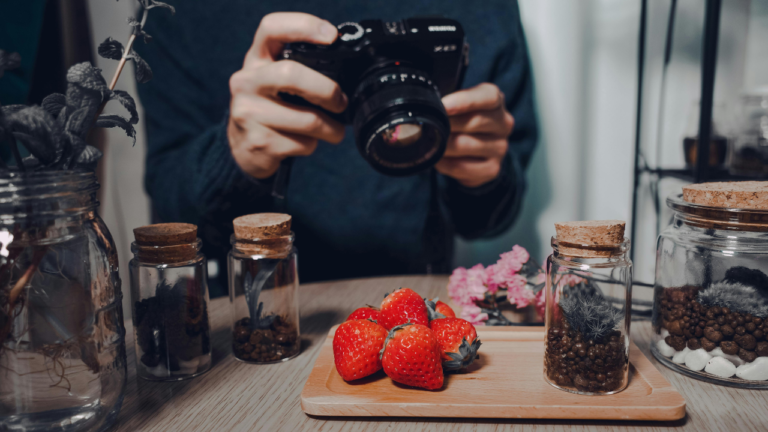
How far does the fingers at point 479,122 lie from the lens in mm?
802

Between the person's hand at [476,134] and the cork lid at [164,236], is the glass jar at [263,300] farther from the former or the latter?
the person's hand at [476,134]

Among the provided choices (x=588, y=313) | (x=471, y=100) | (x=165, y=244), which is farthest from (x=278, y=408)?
(x=471, y=100)

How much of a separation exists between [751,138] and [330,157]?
2.85 feet

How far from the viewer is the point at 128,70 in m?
1.18

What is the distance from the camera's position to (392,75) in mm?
609

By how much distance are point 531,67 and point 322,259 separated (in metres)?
0.75

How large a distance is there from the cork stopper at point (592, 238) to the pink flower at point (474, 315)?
20 centimetres

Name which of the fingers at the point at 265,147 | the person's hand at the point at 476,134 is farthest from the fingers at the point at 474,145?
the fingers at the point at 265,147

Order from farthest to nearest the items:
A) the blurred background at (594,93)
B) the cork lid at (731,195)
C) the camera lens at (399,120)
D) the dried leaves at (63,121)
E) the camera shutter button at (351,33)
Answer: the blurred background at (594,93)
the camera shutter button at (351,33)
the camera lens at (399,120)
the cork lid at (731,195)
the dried leaves at (63,121)

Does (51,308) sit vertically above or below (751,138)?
below

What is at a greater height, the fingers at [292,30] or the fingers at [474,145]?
the fingers at [292,30]

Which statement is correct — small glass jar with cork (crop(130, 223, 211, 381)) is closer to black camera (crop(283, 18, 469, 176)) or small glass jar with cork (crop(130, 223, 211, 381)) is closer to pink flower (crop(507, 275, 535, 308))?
black camera (crop(283, 18, 469, 176))

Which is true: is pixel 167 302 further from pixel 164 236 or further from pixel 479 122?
pixel 479 122

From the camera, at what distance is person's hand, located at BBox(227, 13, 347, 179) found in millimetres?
669
